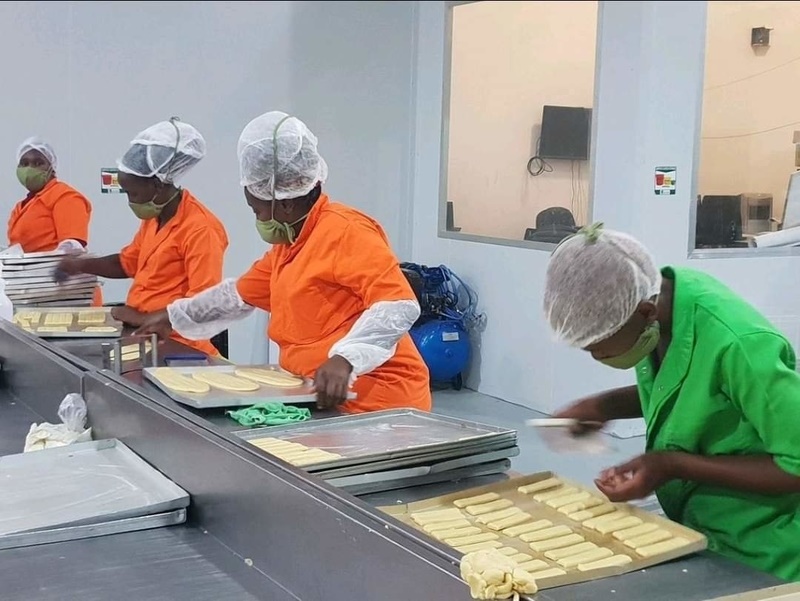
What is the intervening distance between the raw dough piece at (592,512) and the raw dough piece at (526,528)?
3cm

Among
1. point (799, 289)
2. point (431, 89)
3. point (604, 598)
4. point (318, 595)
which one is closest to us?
point (604, 598)

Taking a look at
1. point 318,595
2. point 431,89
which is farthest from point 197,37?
point 318,595

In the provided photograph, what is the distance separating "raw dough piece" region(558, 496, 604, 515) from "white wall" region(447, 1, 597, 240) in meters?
3.26

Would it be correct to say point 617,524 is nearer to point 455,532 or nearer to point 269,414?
point 455,532

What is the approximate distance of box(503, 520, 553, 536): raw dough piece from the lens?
Answer: 1.17m

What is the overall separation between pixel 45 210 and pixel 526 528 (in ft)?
9.99

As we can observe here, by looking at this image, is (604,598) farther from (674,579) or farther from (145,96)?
(145,96)

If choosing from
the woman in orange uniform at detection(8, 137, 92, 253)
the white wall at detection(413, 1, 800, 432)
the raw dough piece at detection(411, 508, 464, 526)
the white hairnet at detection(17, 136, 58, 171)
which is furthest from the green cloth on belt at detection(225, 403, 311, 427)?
the white hairnet at detection(17, 136, 58, 171)

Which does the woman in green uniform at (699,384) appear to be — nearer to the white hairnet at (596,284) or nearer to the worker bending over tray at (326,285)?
the white hairnet at (596,284)

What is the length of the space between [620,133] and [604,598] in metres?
3.44

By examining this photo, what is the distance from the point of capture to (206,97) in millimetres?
4488

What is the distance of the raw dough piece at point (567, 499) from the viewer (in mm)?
1258

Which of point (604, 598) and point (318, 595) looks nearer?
point (604, 598)

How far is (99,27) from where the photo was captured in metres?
3.85
